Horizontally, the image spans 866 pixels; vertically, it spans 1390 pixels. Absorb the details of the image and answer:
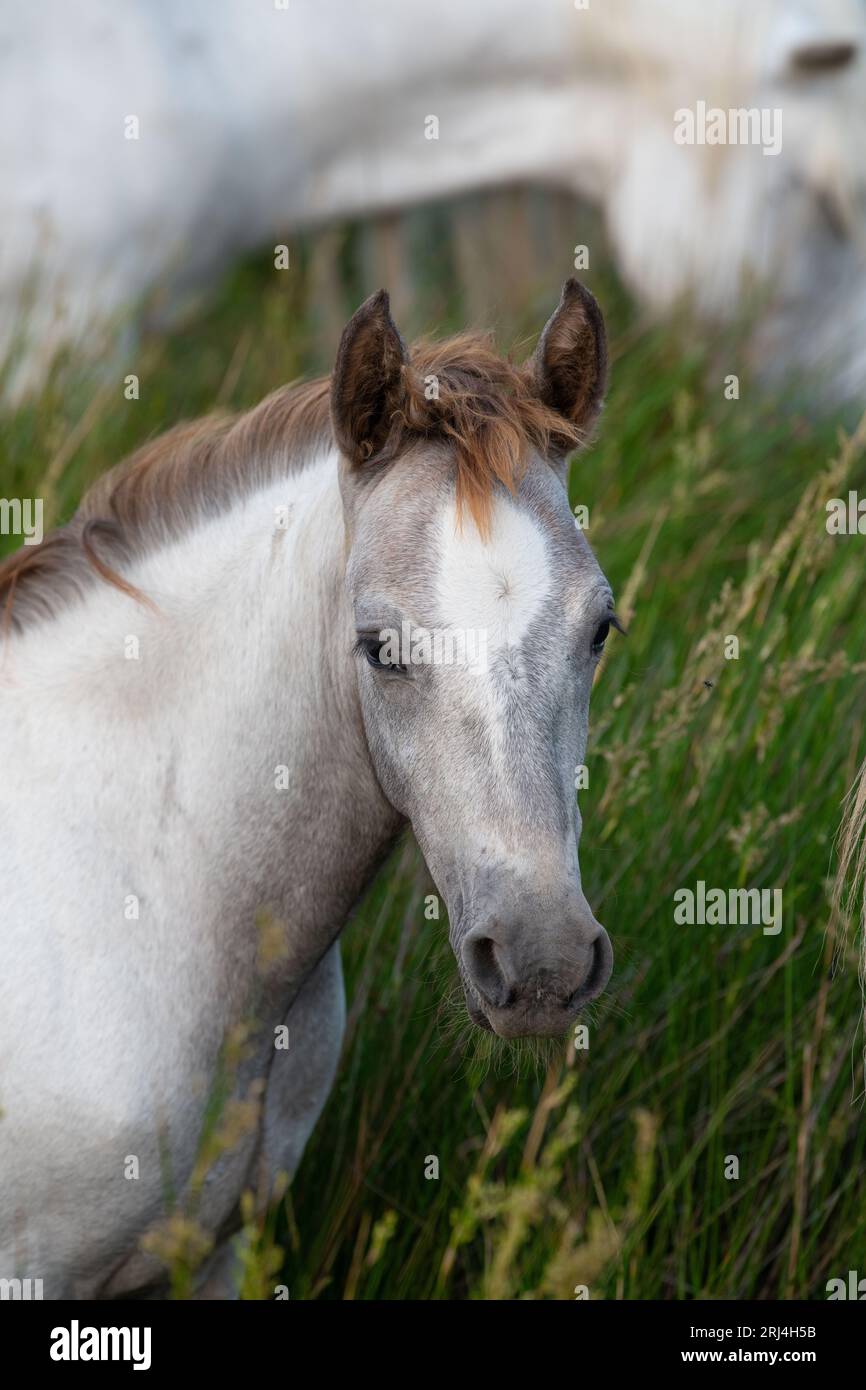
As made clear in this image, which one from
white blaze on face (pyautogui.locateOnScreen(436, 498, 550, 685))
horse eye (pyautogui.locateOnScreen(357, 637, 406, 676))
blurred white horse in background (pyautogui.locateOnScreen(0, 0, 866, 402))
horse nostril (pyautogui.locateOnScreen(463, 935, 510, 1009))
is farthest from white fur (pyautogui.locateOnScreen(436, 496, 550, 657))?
blurred white horse in background (pyautogui.locateOnScreen(0, 0, 866, 402))

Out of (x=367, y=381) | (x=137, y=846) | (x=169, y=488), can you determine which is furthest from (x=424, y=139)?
(x=137, y=846)

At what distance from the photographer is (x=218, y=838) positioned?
97.1 inches

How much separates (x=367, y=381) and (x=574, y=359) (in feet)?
1.24

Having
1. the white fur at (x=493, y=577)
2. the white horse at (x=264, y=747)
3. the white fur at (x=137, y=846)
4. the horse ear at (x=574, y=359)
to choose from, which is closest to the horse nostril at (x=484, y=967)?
the white horse at (x=264, y=747)

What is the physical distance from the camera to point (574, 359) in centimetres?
240

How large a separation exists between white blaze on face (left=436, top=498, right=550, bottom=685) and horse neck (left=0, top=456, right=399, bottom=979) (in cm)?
32

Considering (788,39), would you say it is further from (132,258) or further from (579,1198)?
(579,1198)

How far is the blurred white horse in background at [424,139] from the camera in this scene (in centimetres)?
529

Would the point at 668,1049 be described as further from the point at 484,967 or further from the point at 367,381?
the point at 367,381

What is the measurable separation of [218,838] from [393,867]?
1.00 metres

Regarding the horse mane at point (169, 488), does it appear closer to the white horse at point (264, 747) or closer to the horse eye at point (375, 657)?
the white horse at point (264, 747)

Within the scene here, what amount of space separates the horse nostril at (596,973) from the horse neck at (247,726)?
20.7 inches

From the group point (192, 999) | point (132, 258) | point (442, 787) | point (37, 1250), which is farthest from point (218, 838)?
point (132, 258)
